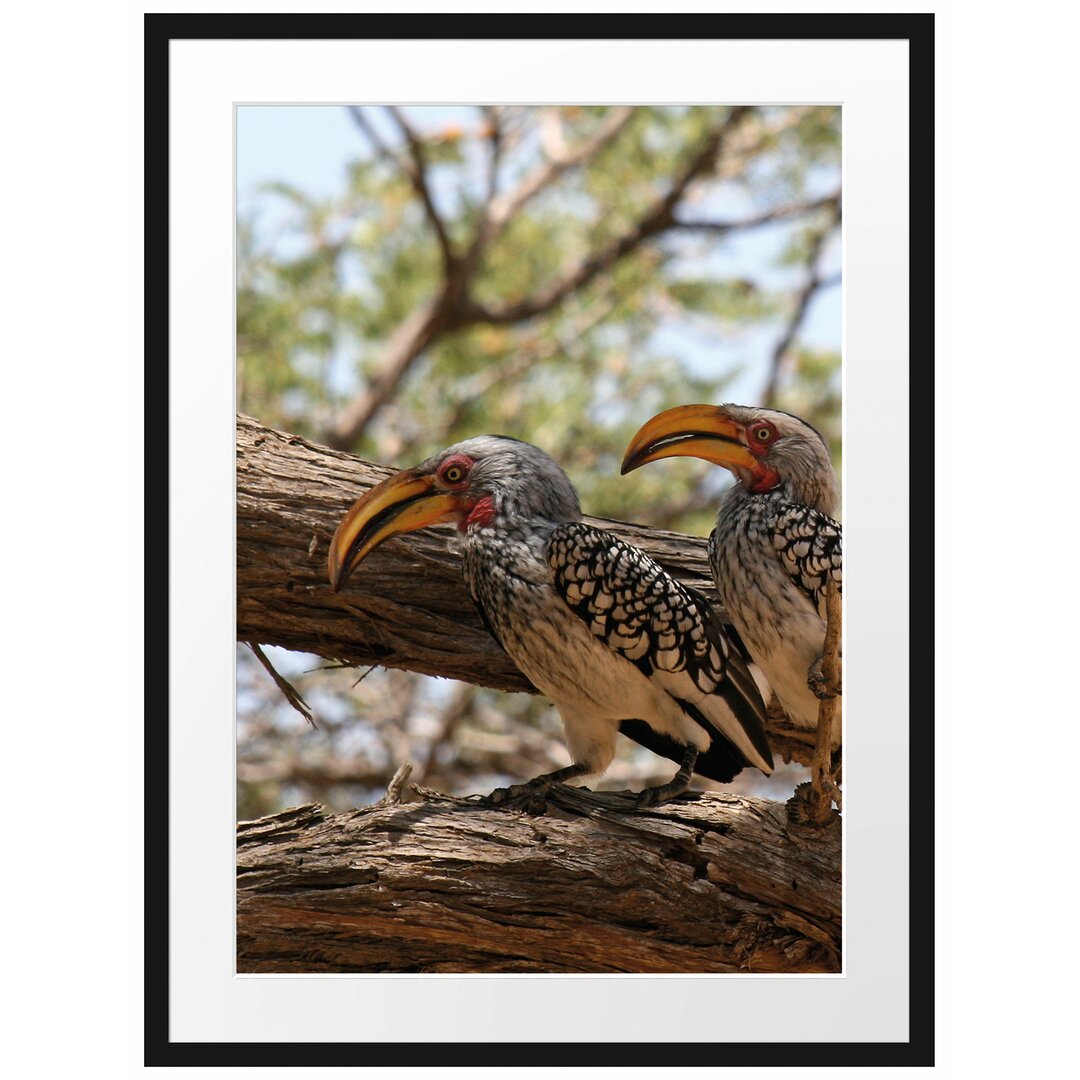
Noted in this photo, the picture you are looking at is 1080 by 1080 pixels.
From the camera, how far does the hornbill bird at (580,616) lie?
6.96ft

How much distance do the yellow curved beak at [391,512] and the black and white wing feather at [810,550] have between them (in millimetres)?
590

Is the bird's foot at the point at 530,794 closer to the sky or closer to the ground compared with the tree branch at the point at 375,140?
closer to the ground

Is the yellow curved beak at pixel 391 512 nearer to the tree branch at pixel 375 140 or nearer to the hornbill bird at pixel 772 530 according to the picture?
the hornbill bird at pixel 772 530

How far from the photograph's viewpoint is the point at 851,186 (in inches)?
83.0

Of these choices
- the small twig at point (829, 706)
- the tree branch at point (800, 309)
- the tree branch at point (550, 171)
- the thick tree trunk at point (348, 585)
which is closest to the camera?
the small twig at point (829, 706)

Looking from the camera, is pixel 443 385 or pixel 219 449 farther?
pixel 443 385

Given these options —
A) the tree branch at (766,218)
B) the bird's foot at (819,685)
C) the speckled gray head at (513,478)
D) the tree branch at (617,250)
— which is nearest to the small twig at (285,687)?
the speckled gray head at (513,478)

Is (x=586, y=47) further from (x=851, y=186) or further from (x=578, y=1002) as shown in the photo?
(x=578, y=1002)

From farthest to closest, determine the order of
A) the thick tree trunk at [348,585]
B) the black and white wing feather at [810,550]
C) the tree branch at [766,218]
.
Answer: the tree branch at [766,218]
the thick tree trunk at [348,585]
the black and white wing feather at [810,550]

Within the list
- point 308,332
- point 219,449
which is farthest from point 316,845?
point 308,332

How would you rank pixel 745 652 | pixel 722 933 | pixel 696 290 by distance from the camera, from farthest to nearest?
pixel 696 290
pixel 745 652
pixel 722 933

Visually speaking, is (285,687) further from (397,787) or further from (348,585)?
(397,787)

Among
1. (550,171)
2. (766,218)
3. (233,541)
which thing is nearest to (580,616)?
(233,541)
